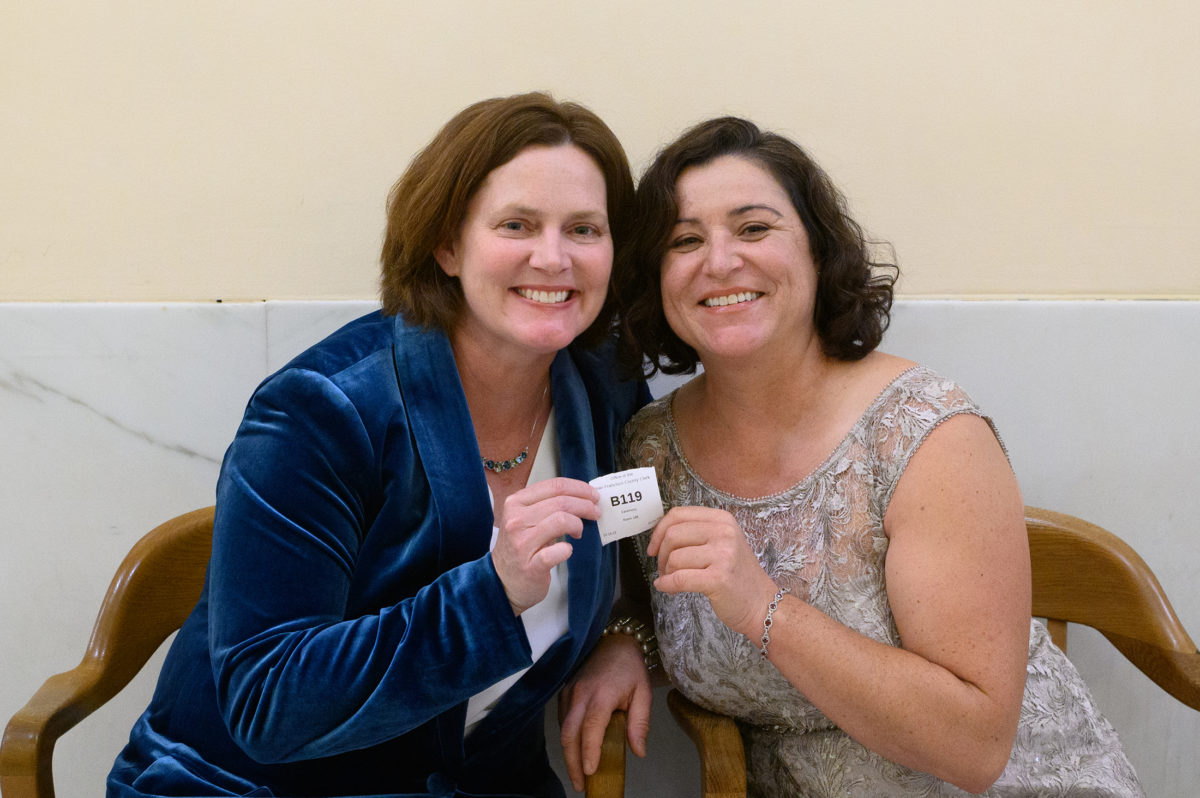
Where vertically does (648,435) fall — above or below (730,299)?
below

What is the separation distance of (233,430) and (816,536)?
134 centimetres

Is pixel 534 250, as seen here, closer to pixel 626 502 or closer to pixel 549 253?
pixel 549 253

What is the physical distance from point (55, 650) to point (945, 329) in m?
2.25

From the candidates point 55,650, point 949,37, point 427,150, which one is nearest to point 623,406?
point 427,150

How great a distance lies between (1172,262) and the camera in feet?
7.26

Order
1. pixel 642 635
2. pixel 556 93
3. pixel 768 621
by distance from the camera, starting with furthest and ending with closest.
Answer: pixel 556 93 < pixel 642 635 < pixel 768 621

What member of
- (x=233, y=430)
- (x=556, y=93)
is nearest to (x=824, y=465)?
(x=556, y=93)

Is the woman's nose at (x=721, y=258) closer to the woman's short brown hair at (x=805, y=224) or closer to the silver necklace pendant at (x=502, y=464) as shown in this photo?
the woman's short brown hair at (x=805, y=224)

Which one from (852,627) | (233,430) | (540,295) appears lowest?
(852,627)

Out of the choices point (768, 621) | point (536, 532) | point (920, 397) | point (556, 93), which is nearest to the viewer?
point (536, 532)

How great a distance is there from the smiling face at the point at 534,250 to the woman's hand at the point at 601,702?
637mm

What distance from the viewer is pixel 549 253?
1.51 meters

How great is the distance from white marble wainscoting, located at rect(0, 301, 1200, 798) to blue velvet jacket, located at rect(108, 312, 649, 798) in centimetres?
61

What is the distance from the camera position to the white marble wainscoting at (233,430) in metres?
2.08
